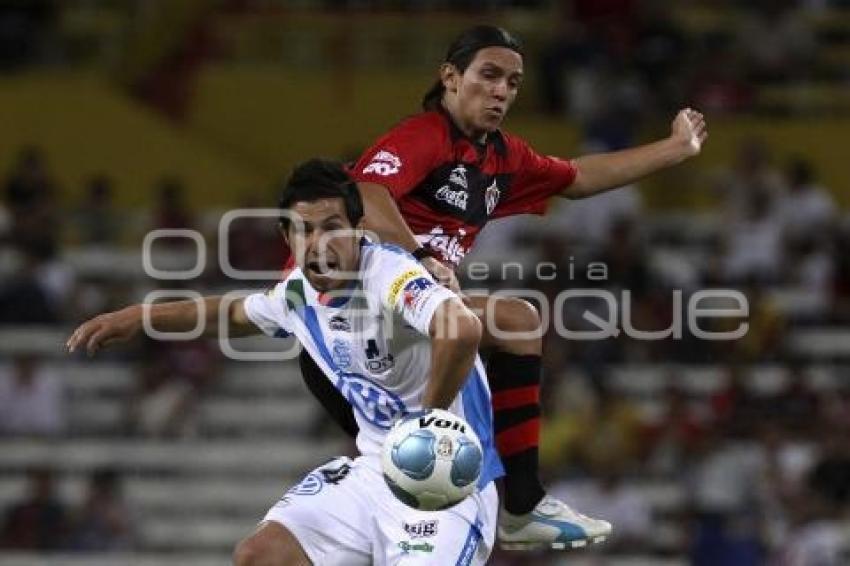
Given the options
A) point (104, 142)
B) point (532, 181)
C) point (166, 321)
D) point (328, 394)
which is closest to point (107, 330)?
point (166, 321)

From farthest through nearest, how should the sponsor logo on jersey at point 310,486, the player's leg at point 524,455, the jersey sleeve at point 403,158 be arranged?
the player's leg at point 524,455
the jersey sleeve at point 403,158
the sponsor logo on jersey at point 310,486

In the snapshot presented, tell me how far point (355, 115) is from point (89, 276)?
245cm

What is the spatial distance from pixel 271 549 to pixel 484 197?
1656mm

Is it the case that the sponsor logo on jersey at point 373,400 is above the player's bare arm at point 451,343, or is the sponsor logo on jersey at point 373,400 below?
below

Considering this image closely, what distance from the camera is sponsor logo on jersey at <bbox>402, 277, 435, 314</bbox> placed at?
25.9ft

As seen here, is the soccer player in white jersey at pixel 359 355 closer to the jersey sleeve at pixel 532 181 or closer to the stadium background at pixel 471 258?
the jersey sleeve at pixel 532 181

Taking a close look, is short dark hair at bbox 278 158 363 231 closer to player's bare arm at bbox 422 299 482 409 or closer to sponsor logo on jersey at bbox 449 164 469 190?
player's bare arm at bbox 422 299 482 409

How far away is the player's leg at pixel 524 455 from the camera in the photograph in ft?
29.7

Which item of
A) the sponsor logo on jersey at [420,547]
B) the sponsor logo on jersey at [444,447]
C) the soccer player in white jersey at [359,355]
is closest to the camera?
the sponsor logo on jersey at [444,447]

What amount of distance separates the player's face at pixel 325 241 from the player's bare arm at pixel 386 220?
1.00 feet

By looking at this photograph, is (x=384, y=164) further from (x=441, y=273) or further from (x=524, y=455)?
(x=524, y=455)

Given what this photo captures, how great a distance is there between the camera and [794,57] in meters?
17.7

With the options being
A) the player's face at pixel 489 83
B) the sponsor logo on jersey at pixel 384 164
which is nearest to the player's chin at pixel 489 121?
the player's face at pixel 489 83

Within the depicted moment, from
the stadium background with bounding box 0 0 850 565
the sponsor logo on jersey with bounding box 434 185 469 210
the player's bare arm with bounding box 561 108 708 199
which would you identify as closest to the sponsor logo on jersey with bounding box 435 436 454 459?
the sponsor logo on jersey with bounding box 434 185 469 210
